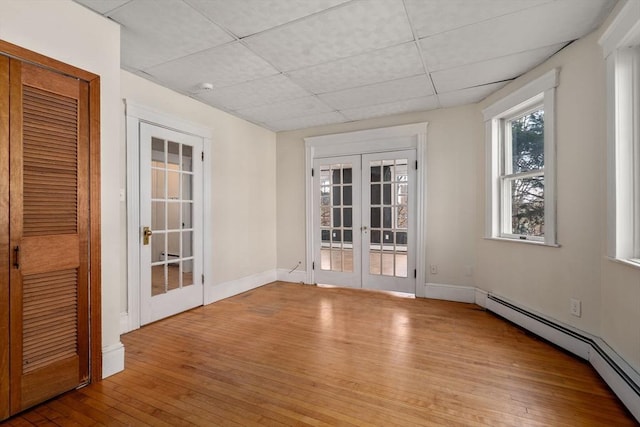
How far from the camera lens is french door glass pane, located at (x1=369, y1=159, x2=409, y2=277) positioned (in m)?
4.27

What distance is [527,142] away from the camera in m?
3.12

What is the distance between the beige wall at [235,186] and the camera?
359 centimetres

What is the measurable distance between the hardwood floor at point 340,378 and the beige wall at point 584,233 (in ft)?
1.25

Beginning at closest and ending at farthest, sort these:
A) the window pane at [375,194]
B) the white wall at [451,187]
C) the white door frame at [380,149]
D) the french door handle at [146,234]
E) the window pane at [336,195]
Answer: the french door handle at [146,234] → the white wall at [451,187] → the white door frame at [380,149] → the window pane at [375,194] → the window pane at [336,195]

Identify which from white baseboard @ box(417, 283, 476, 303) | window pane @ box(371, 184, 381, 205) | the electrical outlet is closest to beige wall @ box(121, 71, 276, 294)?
window pane @ box(371, 184, 381, 205)

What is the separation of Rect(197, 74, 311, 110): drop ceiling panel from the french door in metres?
1.41

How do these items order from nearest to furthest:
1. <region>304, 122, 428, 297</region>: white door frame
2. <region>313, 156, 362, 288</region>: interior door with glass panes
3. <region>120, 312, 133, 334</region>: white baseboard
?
1. <region>120, 312, 133, 334</region>: white baseboard
2. <region>304, 122, 428, 297</region>: white door frame
3. <region>313, 156, 362, 288</region>: interior door with glass panes

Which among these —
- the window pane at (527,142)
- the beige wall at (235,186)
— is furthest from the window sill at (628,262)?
the beige wall at (235,186)

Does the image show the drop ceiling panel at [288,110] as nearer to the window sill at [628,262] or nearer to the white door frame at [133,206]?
the white door frame at [133,206]

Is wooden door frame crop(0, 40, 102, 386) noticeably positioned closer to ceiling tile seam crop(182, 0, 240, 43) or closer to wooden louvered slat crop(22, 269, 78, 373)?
wooden louvered slat crop(22, 269, 78, 373)

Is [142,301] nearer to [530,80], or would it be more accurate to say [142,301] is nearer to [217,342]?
[217,342]

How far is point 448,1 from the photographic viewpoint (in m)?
1.93

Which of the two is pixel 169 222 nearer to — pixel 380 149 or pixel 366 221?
pixel 366 221

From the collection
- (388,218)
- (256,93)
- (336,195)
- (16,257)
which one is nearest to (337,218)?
(336,195)
